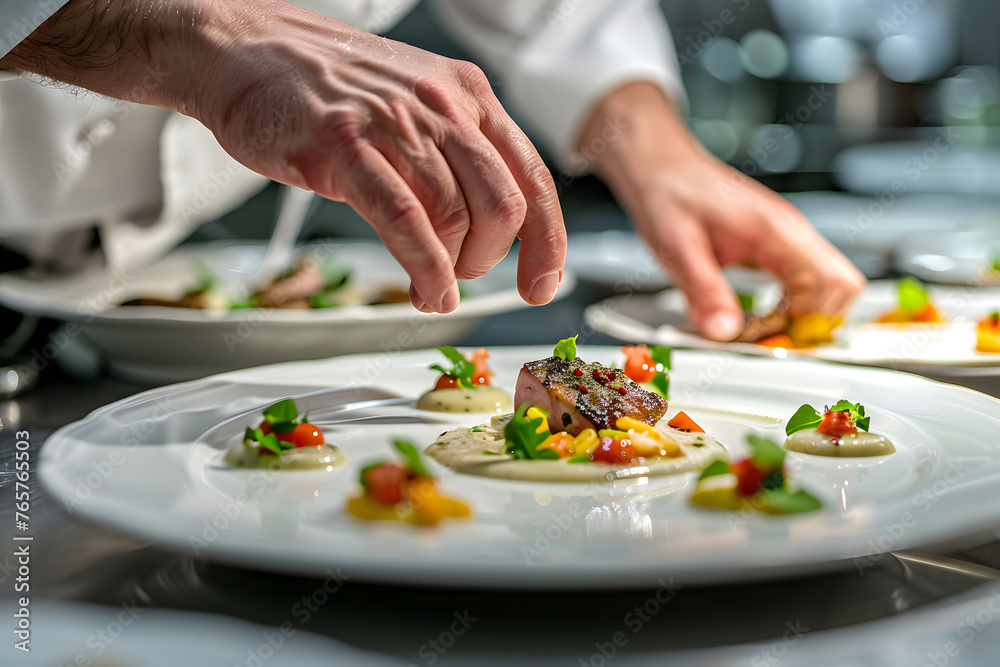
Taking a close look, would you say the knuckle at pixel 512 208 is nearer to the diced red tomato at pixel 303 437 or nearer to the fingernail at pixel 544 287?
the fingernail at pixel 544 287

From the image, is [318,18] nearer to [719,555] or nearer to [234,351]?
[234,351]

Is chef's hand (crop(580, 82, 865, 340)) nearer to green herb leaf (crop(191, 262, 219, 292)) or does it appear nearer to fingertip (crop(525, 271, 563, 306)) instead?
fingertip (crop(525, 271, 563, 306))

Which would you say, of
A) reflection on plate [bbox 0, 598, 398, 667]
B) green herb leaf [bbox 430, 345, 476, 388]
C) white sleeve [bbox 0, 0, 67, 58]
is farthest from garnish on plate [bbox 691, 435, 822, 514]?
white sleeve [bbox 0, 0, 67, 58]

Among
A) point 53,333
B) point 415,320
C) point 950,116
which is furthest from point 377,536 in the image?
point 950,116

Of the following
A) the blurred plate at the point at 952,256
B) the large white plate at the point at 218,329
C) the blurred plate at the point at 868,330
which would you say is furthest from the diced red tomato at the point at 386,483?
the blurred plate at the point at 952,256

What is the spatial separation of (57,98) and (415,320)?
1.04 meters

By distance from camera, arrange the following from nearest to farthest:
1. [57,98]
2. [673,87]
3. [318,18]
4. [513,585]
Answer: [513,585] → [318,18] → [57,98] → [673,87]

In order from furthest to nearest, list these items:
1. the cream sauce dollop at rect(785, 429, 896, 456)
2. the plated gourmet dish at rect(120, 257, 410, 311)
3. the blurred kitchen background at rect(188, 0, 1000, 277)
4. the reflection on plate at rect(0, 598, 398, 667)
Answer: the blurred kitchen background at rect(188, 0, 1000, 277), the plated gourmet dish at rect(120, 257, 410, 311), the cream sauce dollop at rect(785, 429, 896, 456), the reflection on plate at rect(0, 598, 398, 667)

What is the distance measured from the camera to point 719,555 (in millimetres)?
734

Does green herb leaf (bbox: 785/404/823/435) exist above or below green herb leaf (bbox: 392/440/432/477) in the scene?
below

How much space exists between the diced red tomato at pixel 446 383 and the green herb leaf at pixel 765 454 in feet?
2.17

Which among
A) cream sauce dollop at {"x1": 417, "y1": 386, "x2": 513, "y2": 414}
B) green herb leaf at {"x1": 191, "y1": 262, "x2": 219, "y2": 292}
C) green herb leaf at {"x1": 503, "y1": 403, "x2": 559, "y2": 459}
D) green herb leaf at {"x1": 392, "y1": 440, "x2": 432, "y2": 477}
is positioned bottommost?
green herb leaf at {"x1": 191, "y1": 262, "x2": 219, "y2": 292}

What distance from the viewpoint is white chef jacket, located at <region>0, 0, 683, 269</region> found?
6.79 feet

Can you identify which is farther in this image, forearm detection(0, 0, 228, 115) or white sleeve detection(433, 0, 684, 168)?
white sleeve detection(433, 0, 684, 168)
